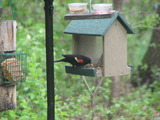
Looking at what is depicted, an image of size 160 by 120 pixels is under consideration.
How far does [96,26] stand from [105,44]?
233 millimetres

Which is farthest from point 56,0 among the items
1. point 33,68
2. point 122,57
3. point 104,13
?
point 104,13

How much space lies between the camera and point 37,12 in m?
7.69

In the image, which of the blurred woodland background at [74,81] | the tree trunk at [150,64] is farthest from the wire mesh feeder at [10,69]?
the tree trunk at [150,64]

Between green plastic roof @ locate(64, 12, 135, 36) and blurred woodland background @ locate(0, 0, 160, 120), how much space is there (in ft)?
2.50

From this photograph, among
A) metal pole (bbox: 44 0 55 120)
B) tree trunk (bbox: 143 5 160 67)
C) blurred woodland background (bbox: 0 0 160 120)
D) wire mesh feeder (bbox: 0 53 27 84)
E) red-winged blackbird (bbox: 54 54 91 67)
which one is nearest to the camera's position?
metal pole (bbox: 44 0 55 120)

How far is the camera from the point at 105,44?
3686 millimetres

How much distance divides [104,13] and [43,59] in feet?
9.41

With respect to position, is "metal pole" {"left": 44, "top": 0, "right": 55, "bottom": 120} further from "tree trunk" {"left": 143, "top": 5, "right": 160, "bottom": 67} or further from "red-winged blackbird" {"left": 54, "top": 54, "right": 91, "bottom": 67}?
"tree trunk" {"left": 143, "top": 5, "right": 160, "bottom": 67}

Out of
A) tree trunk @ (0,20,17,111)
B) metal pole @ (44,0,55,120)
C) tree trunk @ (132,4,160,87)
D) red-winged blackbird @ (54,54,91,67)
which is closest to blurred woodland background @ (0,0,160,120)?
tree trunk @ (132,4,160,87)

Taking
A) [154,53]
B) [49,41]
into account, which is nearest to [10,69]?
[49,41]

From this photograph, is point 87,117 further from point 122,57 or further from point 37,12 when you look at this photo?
point 37,12

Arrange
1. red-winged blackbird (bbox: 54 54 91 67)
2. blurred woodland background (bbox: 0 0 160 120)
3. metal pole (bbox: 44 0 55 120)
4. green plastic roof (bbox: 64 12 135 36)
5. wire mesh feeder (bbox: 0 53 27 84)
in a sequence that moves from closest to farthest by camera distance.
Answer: metal pole (bbox: 44 0 55 120) → wire mesh feeder (bbox: 0 53 27 84) → red-winged blackbird (bbox: 54 54 91 67) → green plastic roof (bbox: 64 12 135 36) → blurred woodland background (bbox: 0 0 160 120)

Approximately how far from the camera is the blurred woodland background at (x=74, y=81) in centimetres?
459

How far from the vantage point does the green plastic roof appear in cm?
362
